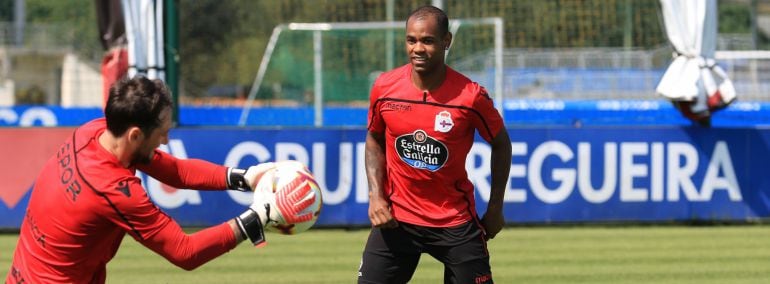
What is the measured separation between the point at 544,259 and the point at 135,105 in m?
7.01

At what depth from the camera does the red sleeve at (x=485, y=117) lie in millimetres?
5898

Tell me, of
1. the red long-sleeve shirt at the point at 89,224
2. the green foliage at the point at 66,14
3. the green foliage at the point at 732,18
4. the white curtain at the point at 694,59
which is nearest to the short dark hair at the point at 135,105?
the red long-sleeve shirt at the point at 89,224

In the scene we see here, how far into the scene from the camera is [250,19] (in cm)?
3784

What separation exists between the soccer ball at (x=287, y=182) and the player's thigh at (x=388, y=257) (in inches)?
56.6

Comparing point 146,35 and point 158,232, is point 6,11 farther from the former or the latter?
point 158,232

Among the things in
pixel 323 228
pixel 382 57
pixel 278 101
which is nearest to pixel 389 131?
pixel 323 228

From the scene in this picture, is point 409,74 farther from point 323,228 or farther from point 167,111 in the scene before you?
point 323,228

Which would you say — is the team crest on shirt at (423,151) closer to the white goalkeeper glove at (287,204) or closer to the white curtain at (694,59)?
the white goalkeeper glove at (287,204)

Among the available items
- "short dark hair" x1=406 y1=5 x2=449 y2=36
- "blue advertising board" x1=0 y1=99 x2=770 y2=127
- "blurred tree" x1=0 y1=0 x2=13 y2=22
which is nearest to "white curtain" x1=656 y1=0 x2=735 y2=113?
"blue advertising board" x1=0 y1=99 x2=770 y2=127

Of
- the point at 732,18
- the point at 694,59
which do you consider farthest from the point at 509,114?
the point at 694,59

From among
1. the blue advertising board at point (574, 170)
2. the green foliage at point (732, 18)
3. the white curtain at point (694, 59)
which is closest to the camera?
the blue advertising board at point (574, 170)

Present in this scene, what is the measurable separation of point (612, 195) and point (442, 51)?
8.21m

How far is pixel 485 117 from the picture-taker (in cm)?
591

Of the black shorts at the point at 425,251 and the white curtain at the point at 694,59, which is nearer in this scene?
the black shorts at the point at 425,251
